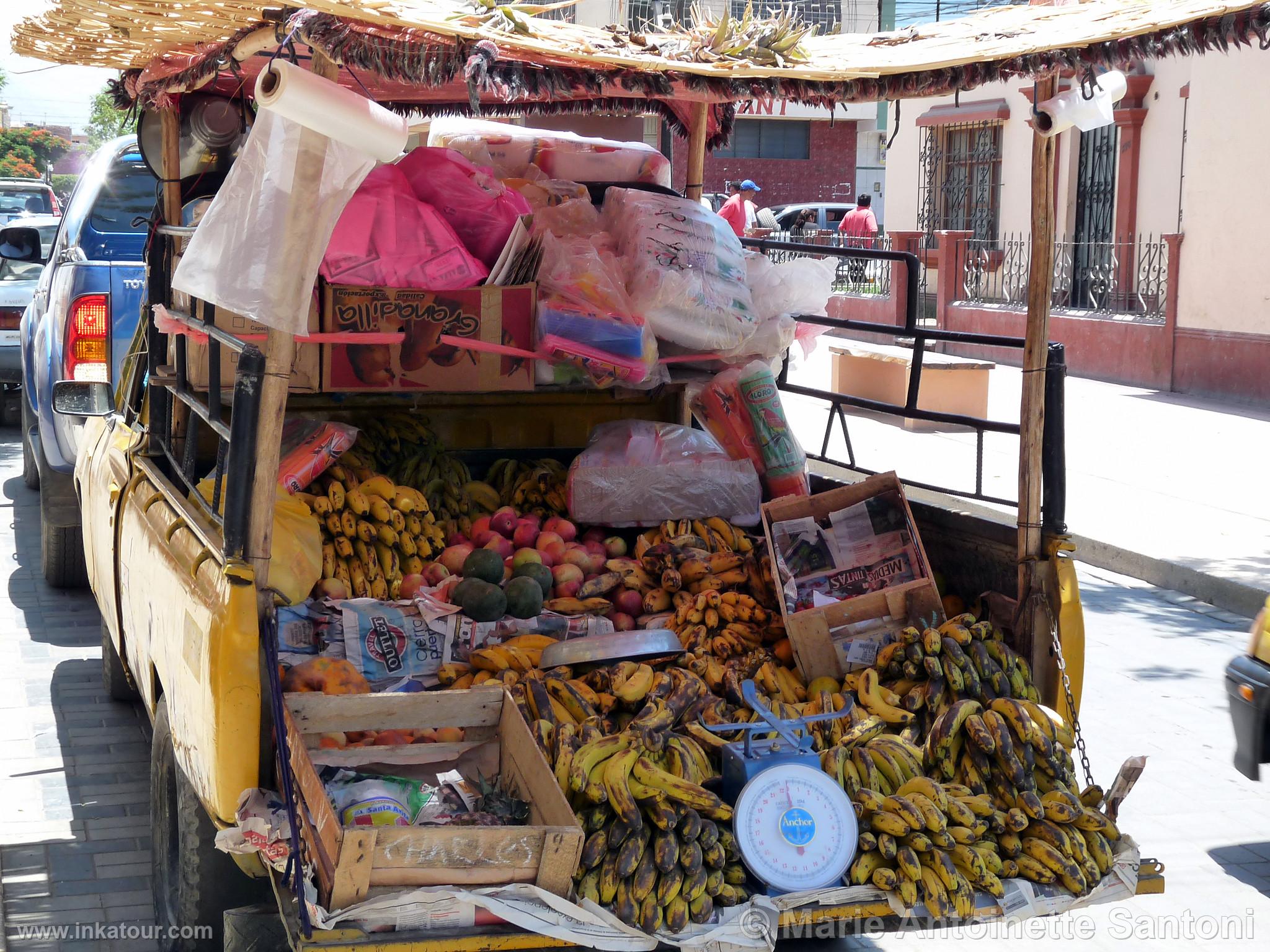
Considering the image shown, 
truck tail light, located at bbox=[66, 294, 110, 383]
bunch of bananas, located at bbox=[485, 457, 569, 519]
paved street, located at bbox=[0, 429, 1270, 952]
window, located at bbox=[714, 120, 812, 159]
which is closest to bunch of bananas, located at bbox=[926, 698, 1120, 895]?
paved street, located at bbox=[0, 429, 1270, 952]

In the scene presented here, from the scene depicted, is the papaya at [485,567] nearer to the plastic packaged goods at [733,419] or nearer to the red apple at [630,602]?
the red apple at [630,602]

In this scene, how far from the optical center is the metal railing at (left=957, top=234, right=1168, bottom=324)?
15.8 m

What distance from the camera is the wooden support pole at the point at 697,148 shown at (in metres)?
6.03

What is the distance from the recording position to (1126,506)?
9672 mm

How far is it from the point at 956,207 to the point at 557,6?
1901 cm

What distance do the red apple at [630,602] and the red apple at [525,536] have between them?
0.45 meters

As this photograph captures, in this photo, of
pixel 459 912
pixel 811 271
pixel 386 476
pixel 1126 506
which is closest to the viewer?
pixel 459 912

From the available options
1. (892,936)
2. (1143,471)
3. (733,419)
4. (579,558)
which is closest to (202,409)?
(579,558)

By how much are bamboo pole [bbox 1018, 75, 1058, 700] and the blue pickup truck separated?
199 inches

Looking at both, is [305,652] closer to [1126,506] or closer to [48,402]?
[48,402]

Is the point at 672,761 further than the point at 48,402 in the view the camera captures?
No

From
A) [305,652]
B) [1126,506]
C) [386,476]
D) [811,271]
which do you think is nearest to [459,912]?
[305,652]

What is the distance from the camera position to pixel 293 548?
4.25m

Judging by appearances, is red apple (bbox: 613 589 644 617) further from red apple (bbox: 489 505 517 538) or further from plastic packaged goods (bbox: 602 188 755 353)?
plastic packaged goods (bbox: 602 188 755 353)
